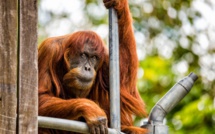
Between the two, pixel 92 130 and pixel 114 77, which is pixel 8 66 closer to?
pixel 114 77

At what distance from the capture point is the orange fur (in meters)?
4.67

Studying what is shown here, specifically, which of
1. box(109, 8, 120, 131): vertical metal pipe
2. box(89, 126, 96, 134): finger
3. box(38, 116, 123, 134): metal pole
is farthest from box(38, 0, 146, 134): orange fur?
box(38, 116, 123, 134): metal pole

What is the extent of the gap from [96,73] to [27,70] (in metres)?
1.55

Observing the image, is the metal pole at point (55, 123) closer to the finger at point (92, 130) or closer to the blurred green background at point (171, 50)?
the finger at point (92, 130)

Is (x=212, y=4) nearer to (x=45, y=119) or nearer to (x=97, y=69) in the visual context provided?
(x=97, y=69)

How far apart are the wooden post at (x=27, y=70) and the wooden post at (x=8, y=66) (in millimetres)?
34

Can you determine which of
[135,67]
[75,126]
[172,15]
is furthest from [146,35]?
[75,126]

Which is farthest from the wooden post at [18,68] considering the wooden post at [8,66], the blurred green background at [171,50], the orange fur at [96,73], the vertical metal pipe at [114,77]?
the blurred green background at [171,50]

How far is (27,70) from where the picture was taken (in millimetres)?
3510

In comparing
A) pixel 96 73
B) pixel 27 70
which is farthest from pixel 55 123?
pixel 96 73

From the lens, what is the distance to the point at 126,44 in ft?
16.4

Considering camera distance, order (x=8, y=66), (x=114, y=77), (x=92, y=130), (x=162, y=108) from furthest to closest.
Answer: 1. (x=162, y=108)
2. (x=92, y=130)
3. (x=114, y=77)
4. (x=8, y=66)

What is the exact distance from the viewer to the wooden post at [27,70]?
11.4ft

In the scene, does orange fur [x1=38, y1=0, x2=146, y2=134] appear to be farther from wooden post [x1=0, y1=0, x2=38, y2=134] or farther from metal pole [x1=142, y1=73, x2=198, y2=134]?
wooden post [x1=0, y1=0, x2=38, y2=134]
